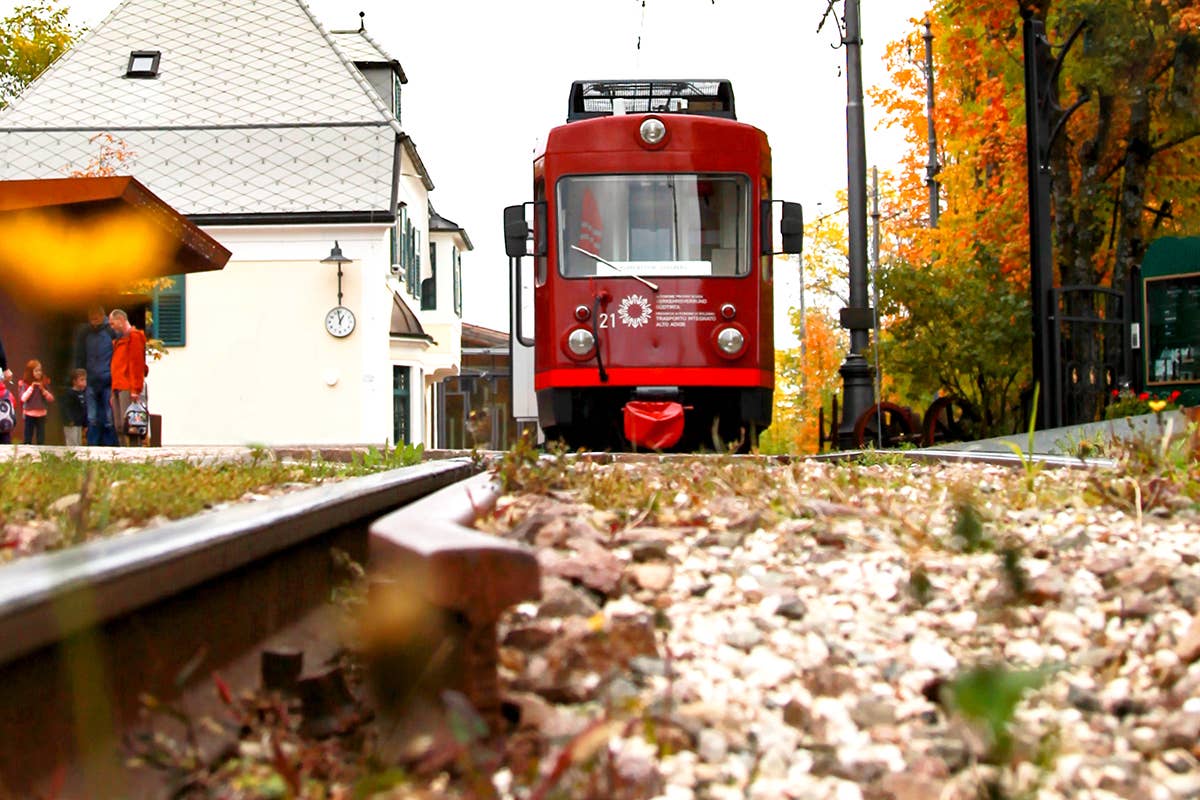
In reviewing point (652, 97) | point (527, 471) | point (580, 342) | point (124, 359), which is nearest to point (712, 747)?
A: point (527, 471)

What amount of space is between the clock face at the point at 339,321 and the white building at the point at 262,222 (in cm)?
3

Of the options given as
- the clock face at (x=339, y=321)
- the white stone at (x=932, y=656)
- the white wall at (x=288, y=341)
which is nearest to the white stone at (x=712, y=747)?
the white stone at (x=932, y=656)

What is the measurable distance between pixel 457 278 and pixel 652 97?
33709 mm

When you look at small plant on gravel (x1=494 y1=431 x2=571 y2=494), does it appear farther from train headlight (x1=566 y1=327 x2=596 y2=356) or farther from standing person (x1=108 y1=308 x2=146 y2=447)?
standing person (x1=108 y1=308 x2=146 y2=447)

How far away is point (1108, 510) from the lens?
490 cm

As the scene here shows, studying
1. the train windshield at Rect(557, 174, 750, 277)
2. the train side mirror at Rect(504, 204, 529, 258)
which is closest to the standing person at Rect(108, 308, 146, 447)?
the train side mirror at Rect(504, 204, 529, 258)

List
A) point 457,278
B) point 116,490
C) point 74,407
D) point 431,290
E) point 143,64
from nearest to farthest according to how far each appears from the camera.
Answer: point 116,490 → point 74,407 → point 143,64 → point 431,290 → point 457,278

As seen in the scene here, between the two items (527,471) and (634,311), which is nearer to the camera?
(527,471)

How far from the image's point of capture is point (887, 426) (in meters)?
17.0

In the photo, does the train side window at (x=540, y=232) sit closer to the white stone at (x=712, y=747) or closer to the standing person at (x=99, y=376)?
the standing person at (x=99, y=376)

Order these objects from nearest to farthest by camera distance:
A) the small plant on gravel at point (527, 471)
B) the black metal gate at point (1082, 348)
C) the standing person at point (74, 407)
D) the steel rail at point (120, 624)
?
the steel rail at point (120, 624) < the small plant on gravel at point (527, 471) < the black metal gate at point (1082, 348) < the standing person at point (74, 407)

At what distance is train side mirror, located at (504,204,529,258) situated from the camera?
1358 cm

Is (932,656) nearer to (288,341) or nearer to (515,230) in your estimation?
(515,230)

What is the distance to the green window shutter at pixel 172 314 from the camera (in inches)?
1364
